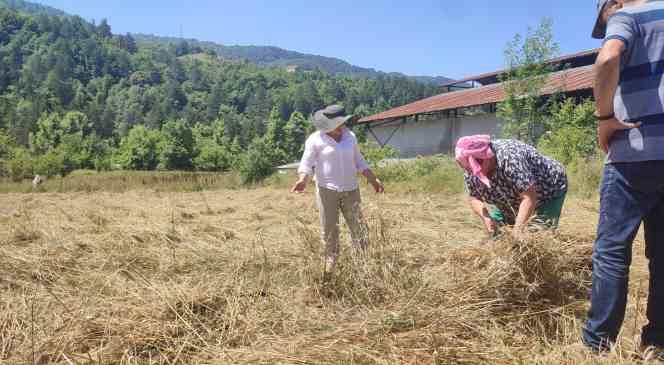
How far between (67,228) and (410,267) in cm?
472

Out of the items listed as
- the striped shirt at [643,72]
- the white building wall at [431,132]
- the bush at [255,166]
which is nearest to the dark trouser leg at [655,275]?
the striped shirt at [643,72]

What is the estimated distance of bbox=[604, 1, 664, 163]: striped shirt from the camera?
150cm

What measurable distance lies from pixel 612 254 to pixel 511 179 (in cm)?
74

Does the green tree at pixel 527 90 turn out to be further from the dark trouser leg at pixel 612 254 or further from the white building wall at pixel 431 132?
the dark trouser leg at pixel 612 254

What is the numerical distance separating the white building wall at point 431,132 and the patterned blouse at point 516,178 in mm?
15450

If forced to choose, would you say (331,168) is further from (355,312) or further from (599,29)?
(599,29)

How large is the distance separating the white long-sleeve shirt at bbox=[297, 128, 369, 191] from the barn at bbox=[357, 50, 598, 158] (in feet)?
41.2

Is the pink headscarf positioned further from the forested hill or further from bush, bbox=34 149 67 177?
bush, bbox=34 149 67 177

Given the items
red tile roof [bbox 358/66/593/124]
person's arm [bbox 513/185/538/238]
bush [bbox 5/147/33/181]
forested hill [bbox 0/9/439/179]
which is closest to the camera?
person's arm [bbox 513/185/538/238]

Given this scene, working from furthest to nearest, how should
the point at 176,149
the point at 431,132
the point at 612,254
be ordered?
the point at 176,149, the point at 431,132, the point at 612,254

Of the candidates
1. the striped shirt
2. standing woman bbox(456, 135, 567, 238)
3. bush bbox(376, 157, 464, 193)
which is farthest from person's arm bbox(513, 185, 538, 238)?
bush bbox(376, 157, 464, 193)

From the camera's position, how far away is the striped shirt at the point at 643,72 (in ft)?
4.93

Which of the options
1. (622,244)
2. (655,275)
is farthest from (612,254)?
(655,275)

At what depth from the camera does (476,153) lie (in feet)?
7.45
